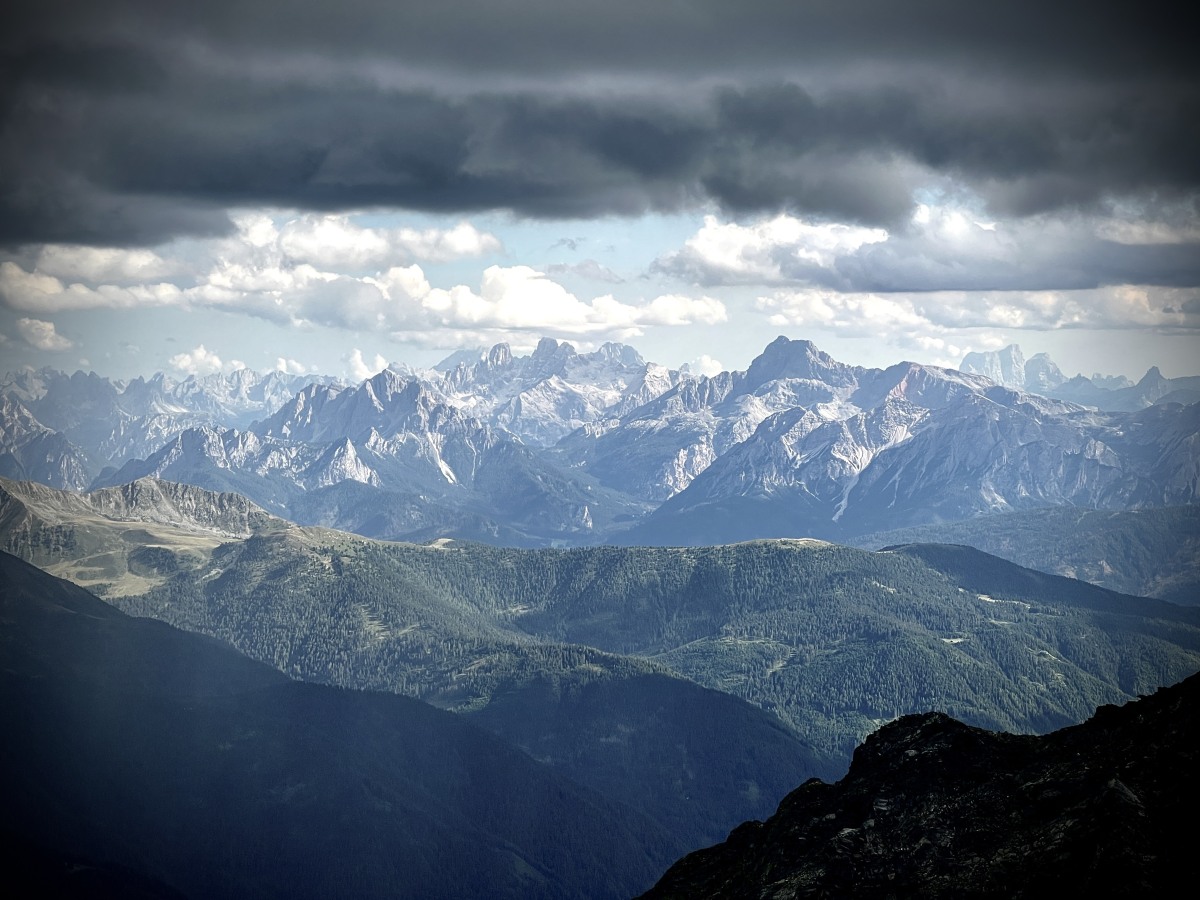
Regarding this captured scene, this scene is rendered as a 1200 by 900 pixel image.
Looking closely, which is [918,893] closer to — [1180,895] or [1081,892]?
[1081,892]

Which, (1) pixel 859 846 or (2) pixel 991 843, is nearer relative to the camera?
(2) pixel 991 843

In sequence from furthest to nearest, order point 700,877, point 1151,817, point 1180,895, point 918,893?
point 700,877, point 918,893, point 1151,817, point 1180,895

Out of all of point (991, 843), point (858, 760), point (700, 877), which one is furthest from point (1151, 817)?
point (700, 877)

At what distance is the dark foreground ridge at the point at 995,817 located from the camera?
99.2 m

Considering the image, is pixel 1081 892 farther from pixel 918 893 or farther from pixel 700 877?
pixel 700 877

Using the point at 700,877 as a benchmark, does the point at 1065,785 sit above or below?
above

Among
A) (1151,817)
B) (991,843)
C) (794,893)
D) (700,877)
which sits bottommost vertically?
(700,877)

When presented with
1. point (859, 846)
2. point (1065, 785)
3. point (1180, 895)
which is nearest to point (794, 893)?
point (859, 846)

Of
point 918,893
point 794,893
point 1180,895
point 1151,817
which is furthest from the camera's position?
point 794,893

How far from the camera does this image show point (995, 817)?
118m

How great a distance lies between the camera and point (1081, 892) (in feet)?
317

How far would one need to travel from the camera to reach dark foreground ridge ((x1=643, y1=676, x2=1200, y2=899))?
9925 cm

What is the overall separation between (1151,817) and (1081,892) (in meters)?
10.2

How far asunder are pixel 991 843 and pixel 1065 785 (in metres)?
9.87
